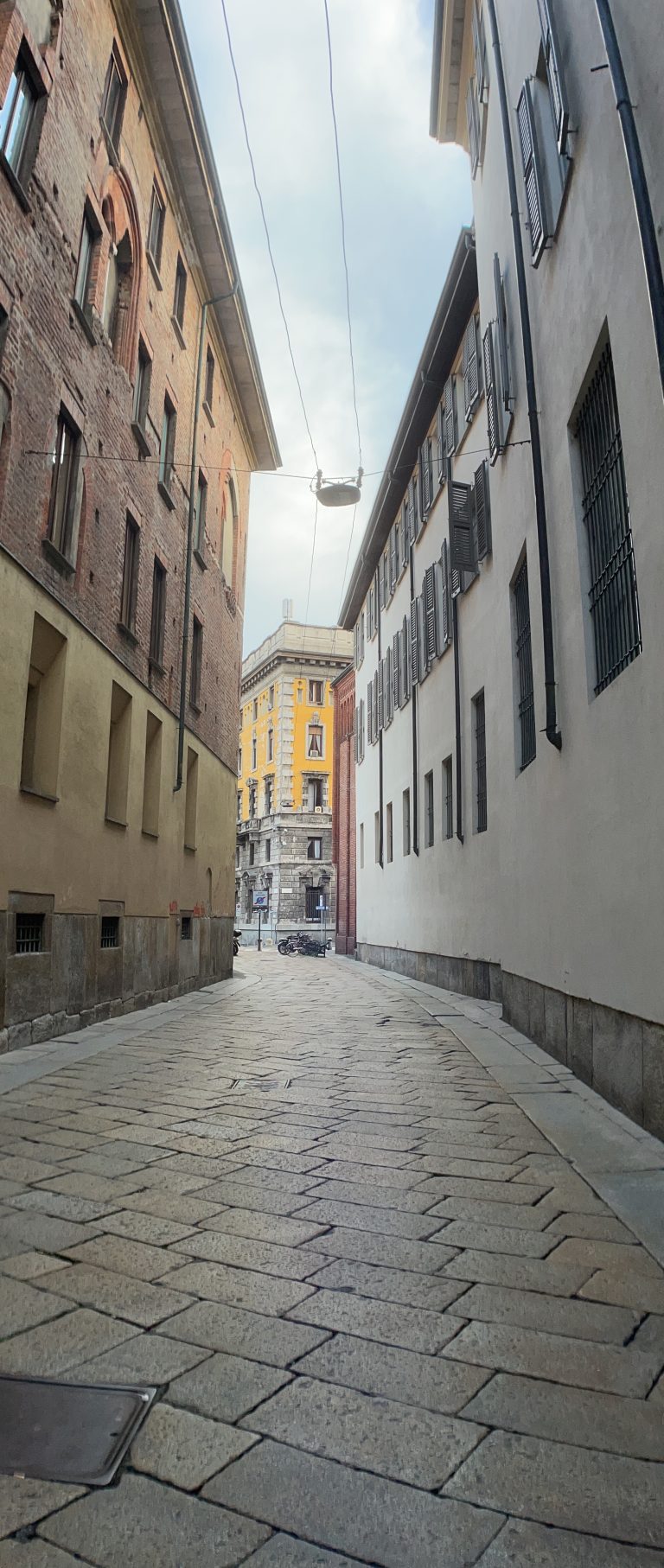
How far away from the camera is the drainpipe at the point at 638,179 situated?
13.1ft

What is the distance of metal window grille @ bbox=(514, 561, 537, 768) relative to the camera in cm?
817

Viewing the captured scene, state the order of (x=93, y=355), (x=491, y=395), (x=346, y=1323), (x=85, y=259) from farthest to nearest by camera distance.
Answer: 1. (x=85, y=259)
2. (x=93, y=355)
3. (x=491, y=395)
4. (x=346, y=1323)

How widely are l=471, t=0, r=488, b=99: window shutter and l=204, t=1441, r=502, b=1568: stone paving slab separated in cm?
1213

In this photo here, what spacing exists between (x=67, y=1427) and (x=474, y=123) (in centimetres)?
→ 1341

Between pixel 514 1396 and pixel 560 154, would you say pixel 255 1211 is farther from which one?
pixel 560 154

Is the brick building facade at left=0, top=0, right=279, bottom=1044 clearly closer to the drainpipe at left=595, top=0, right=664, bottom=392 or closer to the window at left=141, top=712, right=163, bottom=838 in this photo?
the window at left=141, top=712, right=163, bottom=838

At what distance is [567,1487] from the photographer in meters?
1.67

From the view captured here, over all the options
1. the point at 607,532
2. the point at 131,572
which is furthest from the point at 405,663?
the point at 607,532

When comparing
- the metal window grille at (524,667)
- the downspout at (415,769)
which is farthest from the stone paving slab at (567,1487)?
the downspout at (415,769)

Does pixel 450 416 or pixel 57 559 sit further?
pixel 450 416

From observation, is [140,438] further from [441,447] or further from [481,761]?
[481,761]

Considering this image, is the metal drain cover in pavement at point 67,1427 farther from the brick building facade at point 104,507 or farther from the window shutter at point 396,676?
the window shutter at point 396,676

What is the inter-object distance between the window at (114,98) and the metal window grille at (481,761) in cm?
797

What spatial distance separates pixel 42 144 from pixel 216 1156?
8.87 meters
